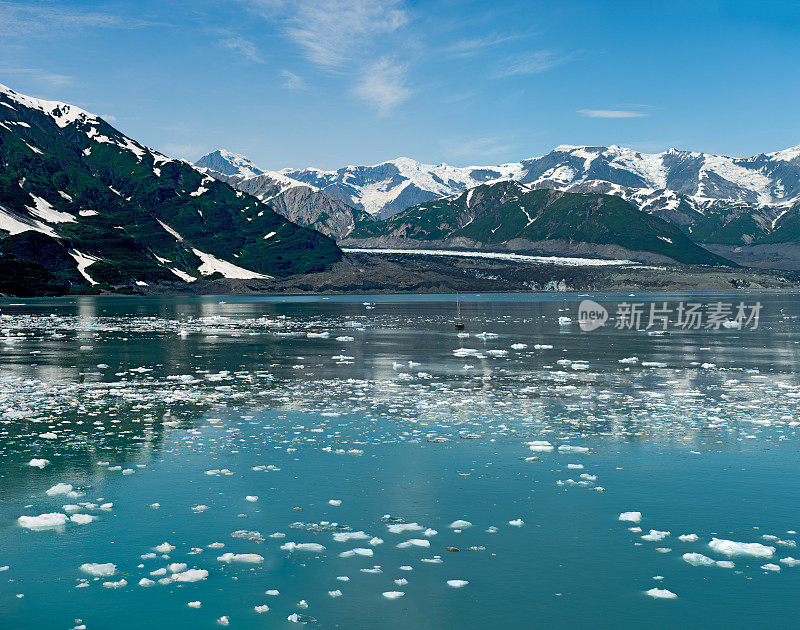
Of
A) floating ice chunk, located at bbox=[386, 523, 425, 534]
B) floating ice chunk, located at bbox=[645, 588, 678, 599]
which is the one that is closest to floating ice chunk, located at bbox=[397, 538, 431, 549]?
floating ice chunk, located at bbox=[386, 523, 425, 534]

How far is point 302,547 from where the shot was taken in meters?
15.1

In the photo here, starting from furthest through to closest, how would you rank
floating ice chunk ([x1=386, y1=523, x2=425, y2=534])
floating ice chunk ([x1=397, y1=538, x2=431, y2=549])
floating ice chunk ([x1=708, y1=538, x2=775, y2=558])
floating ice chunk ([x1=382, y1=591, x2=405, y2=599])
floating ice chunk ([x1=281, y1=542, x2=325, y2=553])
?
floating ice chunk ([x1=386, y1=523, x2=425, y2=534]) → floating ice chunk ([x1=397, y1=538, x2=431, y2=549]) → floating ice chunk ([x1=281, y1=542, x2=325, y2=553]) → floating ice chunk ([x1=708, y1=538, x2=775, y2=558]) → floating ice chunk ([x1=382, y1=591, x2=405, y2=599])

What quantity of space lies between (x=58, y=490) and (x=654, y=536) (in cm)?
1479

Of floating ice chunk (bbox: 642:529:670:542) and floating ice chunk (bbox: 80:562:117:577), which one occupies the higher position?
floating ice chunk (bbox: 642:529:670:542)

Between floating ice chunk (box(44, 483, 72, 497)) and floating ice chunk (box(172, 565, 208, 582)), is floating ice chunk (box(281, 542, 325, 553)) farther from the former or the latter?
floating ice chunk (box(44, 483, 72, 497))

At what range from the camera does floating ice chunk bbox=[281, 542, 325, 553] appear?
15.1 metres

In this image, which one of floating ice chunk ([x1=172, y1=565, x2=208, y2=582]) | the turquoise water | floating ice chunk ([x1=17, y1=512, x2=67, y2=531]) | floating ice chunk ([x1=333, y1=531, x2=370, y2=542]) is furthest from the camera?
floating ice chunk ([x1=17, y1=512, x2=67, y2=531])

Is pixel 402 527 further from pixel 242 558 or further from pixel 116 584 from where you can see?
pixel 116 584

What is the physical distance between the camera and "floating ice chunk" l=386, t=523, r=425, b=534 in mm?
16188

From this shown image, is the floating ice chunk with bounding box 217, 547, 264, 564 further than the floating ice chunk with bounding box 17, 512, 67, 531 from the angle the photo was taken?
No

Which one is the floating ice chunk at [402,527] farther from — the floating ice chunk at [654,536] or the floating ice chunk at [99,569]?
the floating ice chunk at [99,569]

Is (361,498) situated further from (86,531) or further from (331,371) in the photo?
(331,371)

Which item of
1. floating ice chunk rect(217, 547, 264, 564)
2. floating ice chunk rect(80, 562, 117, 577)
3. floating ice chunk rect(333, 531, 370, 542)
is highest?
floating ice chunk rect(333, 531, 370, 542)

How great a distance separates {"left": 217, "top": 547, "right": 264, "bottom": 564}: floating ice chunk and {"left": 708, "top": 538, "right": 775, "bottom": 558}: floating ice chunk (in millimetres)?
9229
